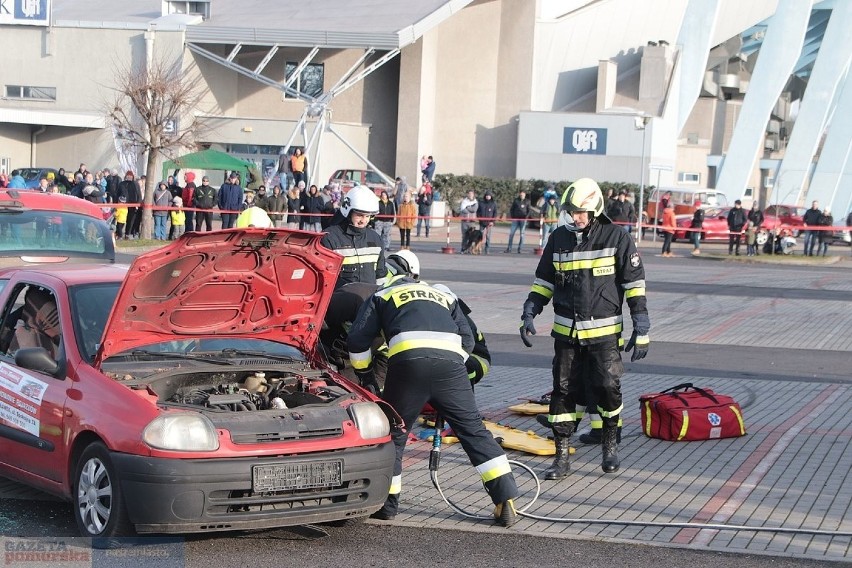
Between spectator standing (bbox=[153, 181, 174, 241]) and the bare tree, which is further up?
the bare tree

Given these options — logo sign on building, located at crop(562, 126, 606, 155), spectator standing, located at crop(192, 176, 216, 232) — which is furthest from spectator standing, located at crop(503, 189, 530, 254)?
logo sign on building, located at crop(562, 126, 606, 155)

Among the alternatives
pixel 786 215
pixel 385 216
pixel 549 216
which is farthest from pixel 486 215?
pixel 786 215

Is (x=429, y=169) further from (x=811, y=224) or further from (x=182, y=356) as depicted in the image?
(x=182, y=356)

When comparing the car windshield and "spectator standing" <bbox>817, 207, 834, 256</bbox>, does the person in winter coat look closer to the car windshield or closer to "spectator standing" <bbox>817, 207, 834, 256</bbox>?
"spectator standing" <bbox>817, 207, 834, 256</bbox>

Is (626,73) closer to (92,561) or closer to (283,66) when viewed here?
(283,66)

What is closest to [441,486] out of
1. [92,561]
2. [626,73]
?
[92,561]

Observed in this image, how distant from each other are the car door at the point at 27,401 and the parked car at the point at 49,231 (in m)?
4.17

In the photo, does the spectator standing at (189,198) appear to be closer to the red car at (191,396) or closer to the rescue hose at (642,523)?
the red car at (191,396)

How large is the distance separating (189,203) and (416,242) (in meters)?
6.93

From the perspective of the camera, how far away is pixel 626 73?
173 ft

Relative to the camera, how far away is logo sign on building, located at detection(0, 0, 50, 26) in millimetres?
44125

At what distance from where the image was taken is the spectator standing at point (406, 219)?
30859mm

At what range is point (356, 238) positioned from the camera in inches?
356

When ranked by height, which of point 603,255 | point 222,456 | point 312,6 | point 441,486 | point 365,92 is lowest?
→ point 441,486
